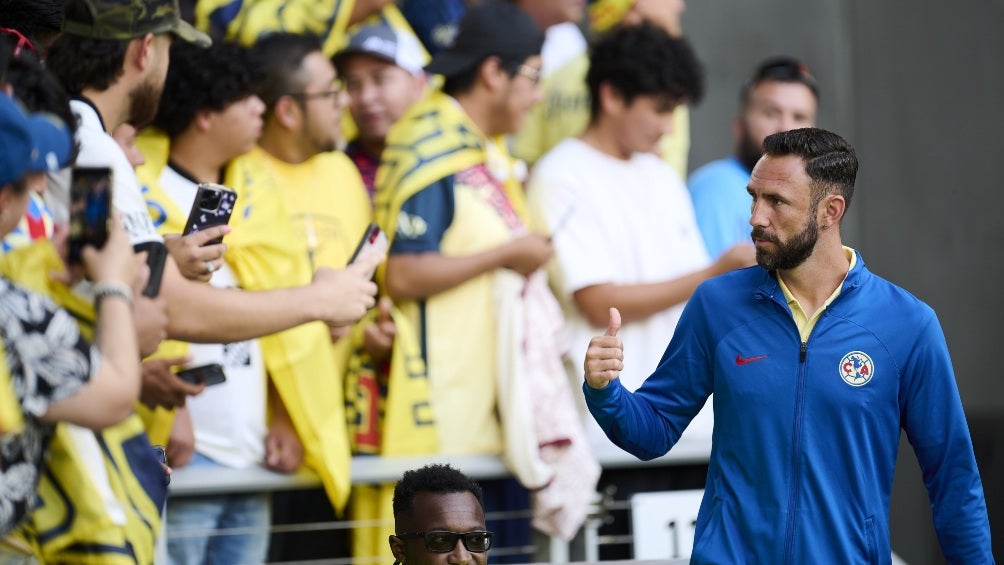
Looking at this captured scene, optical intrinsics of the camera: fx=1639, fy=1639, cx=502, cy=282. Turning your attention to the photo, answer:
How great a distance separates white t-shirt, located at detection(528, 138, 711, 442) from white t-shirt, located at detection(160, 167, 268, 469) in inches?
53.1

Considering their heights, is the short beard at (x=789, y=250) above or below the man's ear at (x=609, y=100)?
below

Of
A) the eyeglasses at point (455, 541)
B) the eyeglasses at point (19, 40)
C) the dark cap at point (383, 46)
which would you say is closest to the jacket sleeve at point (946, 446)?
the eyeglasses at point (455, 541)

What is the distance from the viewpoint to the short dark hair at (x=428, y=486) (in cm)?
454

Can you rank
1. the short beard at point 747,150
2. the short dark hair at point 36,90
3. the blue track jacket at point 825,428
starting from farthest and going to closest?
the short beard at point 747,150
the blue track jacket at point 825,428
the short dark hair at point 36,90

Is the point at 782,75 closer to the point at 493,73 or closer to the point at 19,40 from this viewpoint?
the point at 493,73

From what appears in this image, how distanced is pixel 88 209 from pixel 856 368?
→ 1932 millimetres

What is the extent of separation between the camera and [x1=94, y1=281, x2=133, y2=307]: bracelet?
3.40 m

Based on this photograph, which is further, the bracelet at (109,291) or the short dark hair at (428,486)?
the short dark hair at (428,486)

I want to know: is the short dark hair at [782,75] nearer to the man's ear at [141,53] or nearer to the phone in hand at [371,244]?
the phone in hand at [371,244]

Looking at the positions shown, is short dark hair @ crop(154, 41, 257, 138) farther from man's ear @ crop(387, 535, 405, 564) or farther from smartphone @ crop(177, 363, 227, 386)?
man's ear @ crop(387, 535, 405, 564)

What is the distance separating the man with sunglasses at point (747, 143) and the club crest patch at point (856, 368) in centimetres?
285

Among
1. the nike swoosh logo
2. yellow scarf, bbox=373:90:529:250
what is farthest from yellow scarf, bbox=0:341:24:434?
yellow scarf, bbox=373:90:529:250

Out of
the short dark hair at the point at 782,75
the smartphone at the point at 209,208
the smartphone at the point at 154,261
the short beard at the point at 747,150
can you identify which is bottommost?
the smartphone at the point at 154,261

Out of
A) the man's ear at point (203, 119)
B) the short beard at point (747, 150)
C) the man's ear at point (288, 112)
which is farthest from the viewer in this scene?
the short beard at point (747, 150)
